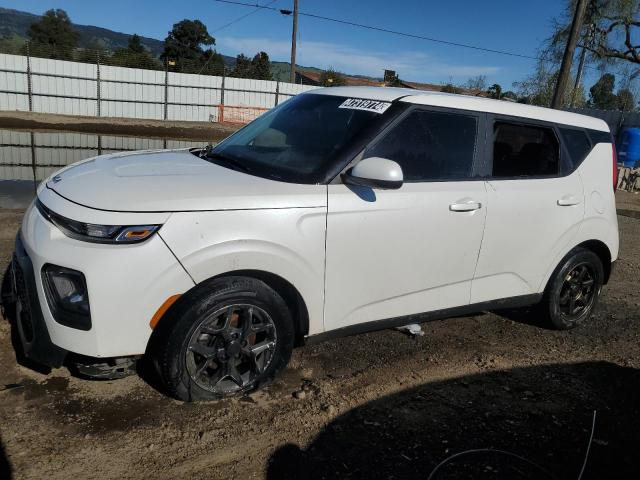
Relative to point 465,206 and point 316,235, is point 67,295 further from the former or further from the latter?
point 465,206

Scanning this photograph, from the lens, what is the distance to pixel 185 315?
2832mm

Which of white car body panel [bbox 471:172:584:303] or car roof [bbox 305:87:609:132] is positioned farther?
white car body panel [bbox 471:172:584:303]

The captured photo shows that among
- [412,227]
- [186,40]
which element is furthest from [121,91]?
[186,40]

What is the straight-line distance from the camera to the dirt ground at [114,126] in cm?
2025

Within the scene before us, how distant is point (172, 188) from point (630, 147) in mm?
21031

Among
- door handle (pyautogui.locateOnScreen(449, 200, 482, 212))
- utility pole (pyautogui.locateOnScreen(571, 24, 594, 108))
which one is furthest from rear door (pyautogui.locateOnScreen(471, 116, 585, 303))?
utility pole (pyautogui.locateOnScreen(571, 24, 594, 108))

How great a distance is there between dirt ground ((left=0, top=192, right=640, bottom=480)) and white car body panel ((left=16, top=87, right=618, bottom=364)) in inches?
18.2

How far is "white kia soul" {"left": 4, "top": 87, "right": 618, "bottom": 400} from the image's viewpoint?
2.71m

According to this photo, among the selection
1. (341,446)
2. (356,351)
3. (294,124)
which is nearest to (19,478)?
(341,446)

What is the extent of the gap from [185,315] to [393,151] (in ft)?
5.39

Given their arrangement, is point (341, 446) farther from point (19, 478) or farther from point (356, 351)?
point (19, 478)

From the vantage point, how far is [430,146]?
3643 mm

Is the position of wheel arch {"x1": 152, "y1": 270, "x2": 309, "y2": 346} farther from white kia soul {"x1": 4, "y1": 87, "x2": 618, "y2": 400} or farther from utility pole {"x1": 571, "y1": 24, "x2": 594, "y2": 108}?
utility pole {"x1": 571, "y1": 24, "x2": 594, "y2": 108}

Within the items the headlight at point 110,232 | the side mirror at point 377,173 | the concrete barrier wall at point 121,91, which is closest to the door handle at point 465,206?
the side mirror at point 377,173
